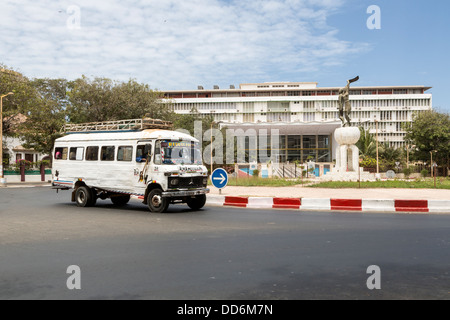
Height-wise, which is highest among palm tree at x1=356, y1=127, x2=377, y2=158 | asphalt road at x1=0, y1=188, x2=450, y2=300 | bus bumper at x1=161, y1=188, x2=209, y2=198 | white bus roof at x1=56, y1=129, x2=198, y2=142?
palm tree at x1=356, y1=127, x2=377, y2=158

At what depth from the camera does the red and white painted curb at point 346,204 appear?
14.0 m

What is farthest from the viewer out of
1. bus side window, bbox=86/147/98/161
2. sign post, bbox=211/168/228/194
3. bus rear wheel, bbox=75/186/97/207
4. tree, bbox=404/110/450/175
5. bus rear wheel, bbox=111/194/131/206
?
tree, bbox=404/110/450/175

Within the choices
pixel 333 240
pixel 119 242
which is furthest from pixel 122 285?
pixel 333 240

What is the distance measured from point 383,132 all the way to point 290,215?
319 ft

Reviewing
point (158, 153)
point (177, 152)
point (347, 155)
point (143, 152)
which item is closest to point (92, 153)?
point (143, 152)

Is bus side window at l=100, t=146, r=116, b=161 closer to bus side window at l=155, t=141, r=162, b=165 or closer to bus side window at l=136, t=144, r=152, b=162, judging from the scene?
bus side window at l=136, t=144, r=152, b=162

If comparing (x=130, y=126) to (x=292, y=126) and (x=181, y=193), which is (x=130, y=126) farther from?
(x=292, y=126)

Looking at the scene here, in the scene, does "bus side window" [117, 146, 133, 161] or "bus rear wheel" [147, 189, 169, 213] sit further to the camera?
"bus side window" [117, 146, 133, 161]

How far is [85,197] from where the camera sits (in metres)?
15.8

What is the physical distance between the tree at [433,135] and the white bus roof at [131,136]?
152ft

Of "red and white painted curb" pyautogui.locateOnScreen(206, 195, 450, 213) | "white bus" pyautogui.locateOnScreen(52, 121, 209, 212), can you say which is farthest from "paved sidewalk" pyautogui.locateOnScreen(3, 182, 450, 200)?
"white bus" pyautogui.locateOnScreen(52, 121, 209, 212)

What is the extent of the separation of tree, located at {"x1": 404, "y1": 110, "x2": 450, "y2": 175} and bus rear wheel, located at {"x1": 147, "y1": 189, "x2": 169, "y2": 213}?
47299 millimetres

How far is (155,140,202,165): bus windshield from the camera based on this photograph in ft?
45.3
